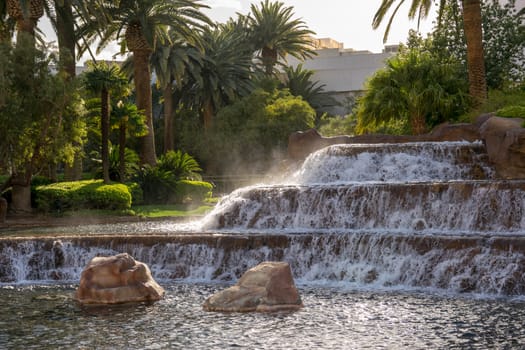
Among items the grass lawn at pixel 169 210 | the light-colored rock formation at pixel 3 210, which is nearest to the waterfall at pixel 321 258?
the light-colored rock formation at pixel 3 210

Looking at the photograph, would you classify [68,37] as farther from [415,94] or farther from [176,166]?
[415,94]

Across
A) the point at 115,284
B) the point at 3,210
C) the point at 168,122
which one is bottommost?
the point at 115,284

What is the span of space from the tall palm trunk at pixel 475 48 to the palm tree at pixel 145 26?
606 inches

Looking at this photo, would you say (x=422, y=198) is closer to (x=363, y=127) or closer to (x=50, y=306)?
(x=50, y=306)

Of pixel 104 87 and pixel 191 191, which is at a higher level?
pixel 104 87

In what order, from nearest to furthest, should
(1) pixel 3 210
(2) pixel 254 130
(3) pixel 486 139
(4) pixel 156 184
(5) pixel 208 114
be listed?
(3) pixel 486 139, (1) pixel 3 210, (4) pixel 156 184, (2) pixel 254 130, (5) pixel 208 114

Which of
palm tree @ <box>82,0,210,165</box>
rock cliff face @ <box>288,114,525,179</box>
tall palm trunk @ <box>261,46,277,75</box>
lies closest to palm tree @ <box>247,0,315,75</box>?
tall palm trunk @ <box>261,46,277,75</box>

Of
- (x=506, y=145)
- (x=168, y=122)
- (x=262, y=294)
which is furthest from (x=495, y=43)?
(x=262, y=294)

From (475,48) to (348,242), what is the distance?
18.4 meters

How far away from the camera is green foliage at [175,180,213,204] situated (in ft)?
126

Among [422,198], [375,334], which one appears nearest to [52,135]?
[422,198]

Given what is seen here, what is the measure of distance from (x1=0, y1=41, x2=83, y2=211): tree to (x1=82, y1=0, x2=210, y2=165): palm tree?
852cm

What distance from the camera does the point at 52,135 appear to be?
1262 inches

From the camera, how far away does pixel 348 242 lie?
56.0ft
